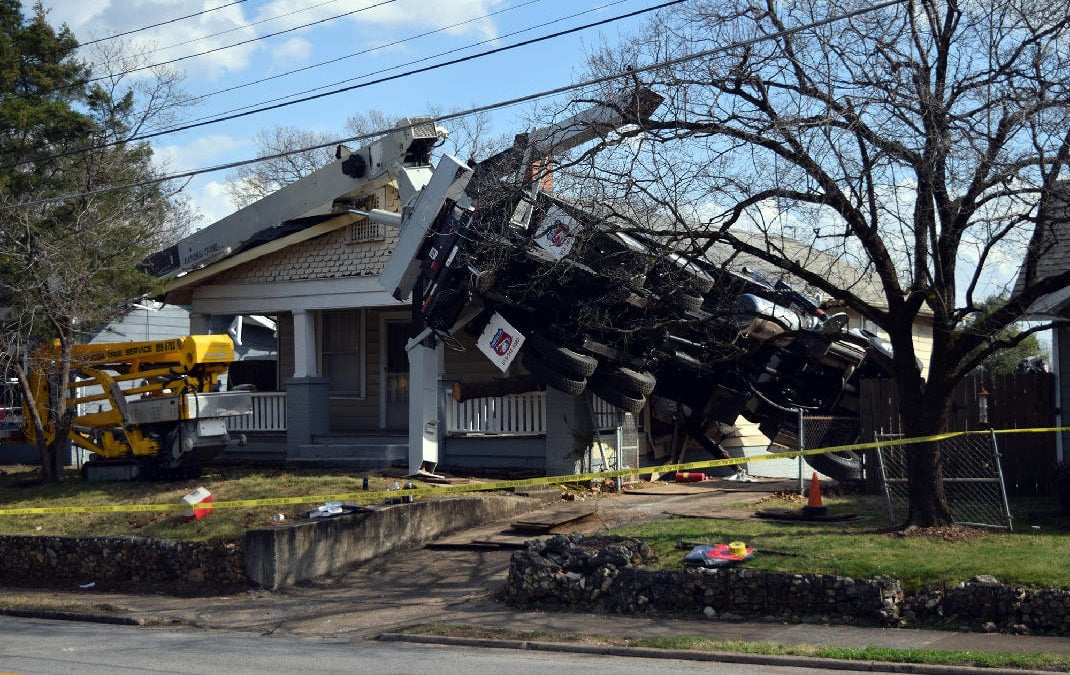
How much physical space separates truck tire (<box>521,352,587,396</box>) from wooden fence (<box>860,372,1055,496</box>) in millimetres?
4292

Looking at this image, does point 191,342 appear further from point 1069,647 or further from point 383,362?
point 1069,647

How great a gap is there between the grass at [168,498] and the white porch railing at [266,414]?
234 cm

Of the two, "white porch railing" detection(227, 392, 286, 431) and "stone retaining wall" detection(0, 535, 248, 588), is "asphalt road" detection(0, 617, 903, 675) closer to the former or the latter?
"stone retaining wall" detection(0, 535, 248, 588)

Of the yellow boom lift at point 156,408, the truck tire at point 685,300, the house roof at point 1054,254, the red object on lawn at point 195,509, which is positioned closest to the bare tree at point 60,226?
the yellow boom lift at point 156,408

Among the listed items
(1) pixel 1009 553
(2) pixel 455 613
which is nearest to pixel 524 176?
(2) pixel 455 613

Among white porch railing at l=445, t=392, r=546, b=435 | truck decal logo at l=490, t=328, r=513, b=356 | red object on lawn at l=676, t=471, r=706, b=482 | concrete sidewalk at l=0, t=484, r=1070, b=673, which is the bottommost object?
concrete sidewalk at l=0, t=484, r=1070, b=673

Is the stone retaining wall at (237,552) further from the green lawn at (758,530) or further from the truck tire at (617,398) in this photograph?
the truck tire at (617,398)

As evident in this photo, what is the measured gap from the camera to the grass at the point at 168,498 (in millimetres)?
14445

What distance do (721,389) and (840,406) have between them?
6.17 ft

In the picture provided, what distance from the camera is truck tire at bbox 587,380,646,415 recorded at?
16734mm

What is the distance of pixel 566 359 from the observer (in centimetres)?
1611

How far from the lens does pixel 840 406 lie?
57.1 feet

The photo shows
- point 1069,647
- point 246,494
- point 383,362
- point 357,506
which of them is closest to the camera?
point 1069,647

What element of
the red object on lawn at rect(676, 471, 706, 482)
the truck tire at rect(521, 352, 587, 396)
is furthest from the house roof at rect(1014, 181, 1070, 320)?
the truck tire at rect(521, 352, 587, 396)
